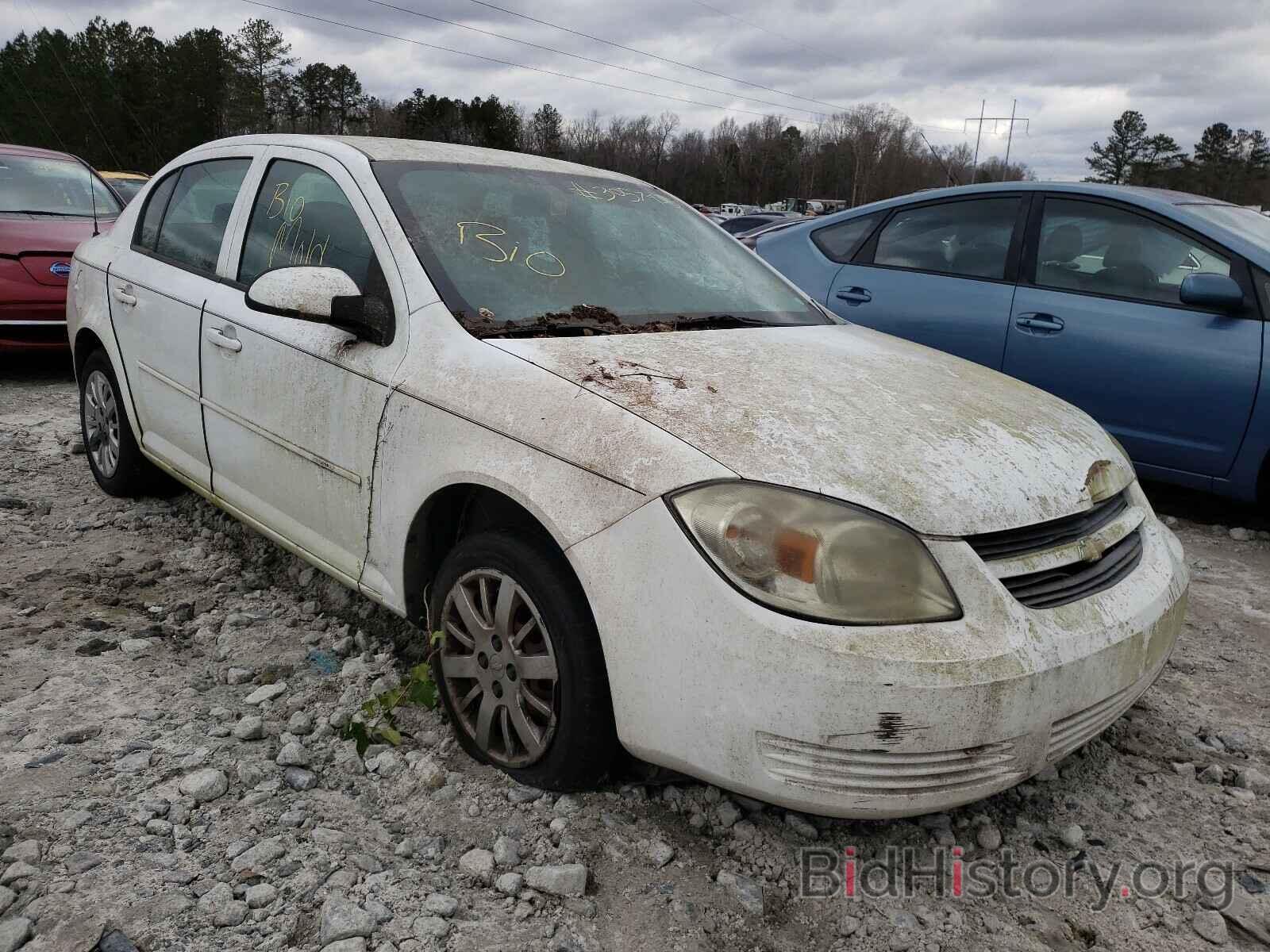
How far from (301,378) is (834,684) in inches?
73.3

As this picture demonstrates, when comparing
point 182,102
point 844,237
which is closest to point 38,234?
point 844,237

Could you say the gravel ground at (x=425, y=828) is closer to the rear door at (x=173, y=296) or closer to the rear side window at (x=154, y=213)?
the rear door at (x=173, y=296)

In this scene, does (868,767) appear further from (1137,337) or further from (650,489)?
(1137,337)

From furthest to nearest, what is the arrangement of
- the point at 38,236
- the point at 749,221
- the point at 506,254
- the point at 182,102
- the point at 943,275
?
the point at 182,102, the point at 749,221, the point at 38,236, the point at 943,275, the point at 506,254

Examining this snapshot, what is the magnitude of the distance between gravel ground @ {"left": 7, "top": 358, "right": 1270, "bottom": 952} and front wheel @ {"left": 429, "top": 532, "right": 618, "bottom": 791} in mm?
124

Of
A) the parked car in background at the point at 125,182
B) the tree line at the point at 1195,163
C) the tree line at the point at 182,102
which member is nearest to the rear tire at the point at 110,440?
the parked car in background at the point at 125,182

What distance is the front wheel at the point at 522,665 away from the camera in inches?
84.3

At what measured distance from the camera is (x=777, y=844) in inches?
89.5

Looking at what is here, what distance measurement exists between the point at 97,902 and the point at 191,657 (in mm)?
1180

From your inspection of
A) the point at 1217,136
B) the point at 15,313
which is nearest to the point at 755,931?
the point at 15,313

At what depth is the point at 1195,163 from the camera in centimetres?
8212

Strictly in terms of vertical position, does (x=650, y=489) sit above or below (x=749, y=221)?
below

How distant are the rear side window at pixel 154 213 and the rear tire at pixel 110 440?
55 centimetres

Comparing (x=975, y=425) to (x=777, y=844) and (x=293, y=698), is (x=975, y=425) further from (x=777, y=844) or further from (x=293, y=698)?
(x=293, y=698)
